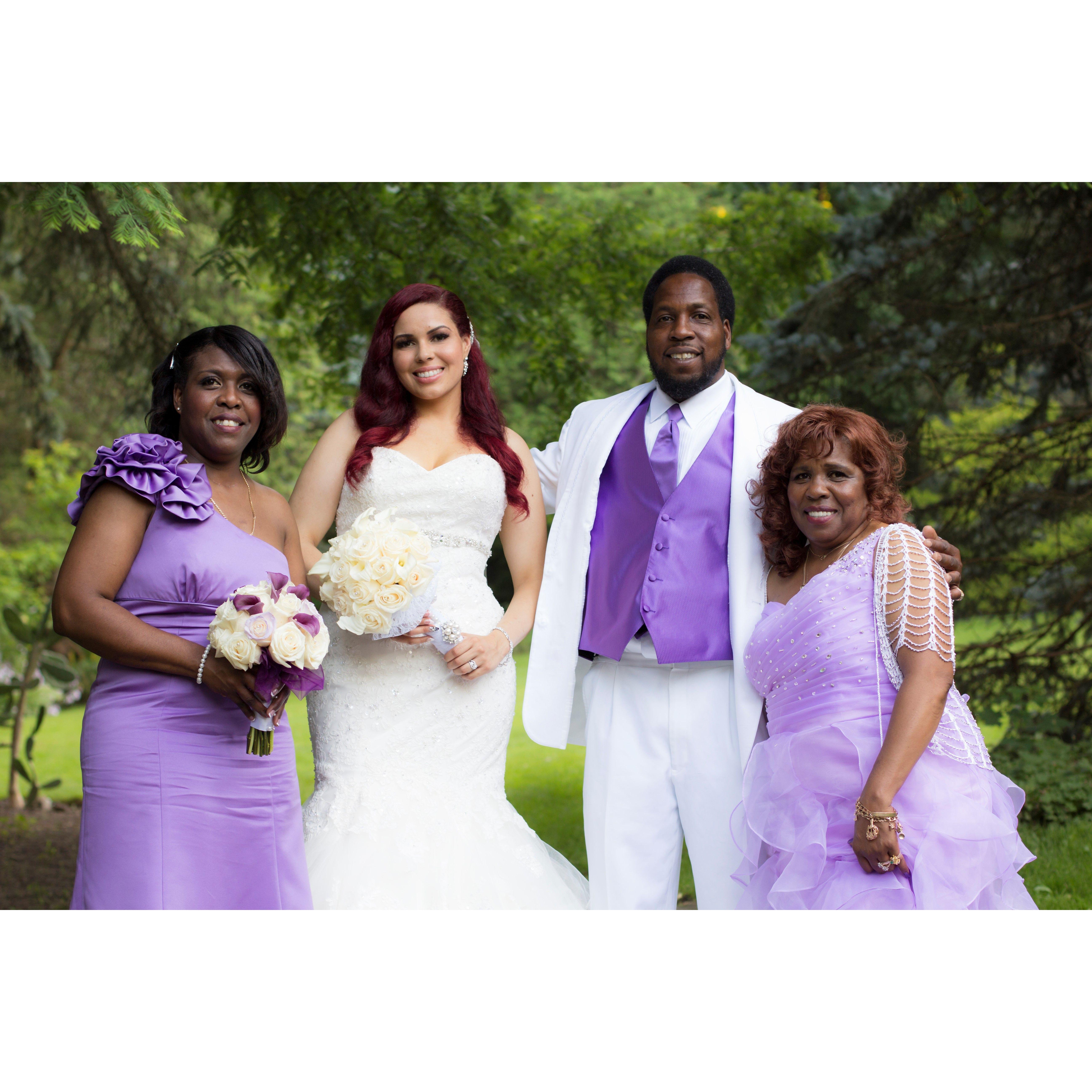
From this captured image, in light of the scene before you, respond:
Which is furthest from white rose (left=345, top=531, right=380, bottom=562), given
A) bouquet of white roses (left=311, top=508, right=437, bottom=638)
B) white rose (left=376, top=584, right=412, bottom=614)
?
white rose (left=376, top=584, right=412, bottom=614)

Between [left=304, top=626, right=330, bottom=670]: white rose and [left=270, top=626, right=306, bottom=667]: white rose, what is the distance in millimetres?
26

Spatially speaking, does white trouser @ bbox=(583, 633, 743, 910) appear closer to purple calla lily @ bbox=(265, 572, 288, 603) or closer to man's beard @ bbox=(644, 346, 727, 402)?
man's beard @ bbox=(644, 346, 727, 402)

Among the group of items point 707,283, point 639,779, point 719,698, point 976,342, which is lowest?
point 639,779

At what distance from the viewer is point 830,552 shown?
11.3 ft

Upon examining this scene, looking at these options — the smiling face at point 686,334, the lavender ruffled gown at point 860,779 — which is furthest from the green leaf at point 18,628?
the lavender ruffled gown at point 860,779

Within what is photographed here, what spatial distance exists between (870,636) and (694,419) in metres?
1.08

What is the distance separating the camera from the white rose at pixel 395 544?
328 centimetres

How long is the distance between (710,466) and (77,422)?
50.0 ft

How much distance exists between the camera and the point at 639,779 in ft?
12.3

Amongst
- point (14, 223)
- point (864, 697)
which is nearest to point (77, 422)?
point (14, 223)

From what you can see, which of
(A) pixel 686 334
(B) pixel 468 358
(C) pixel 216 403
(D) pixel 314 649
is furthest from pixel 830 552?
(C) pixel 216 403

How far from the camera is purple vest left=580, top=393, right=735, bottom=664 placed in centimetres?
362

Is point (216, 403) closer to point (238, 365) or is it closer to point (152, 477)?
point (238, 365)

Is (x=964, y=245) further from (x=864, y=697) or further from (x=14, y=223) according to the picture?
(x=14, y=223)
